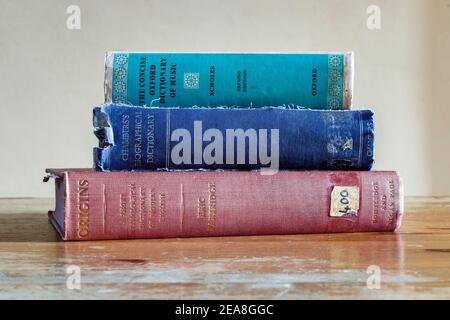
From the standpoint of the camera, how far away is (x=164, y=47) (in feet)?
6.91

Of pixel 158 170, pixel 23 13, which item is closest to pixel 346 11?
pixel 23 13

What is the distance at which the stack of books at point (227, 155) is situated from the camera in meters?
0.76

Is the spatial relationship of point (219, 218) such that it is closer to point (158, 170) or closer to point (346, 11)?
point (158, 170)

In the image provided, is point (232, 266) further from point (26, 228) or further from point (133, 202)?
point (26, 228)

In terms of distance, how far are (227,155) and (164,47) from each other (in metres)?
1.36

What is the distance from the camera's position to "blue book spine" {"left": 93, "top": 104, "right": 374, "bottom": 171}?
78 centimetres

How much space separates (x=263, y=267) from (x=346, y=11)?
1.69 m

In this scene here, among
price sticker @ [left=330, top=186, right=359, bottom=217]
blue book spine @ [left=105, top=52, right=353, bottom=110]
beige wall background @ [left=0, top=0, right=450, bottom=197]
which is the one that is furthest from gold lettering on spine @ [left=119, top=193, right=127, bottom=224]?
beige wall background @ [left=0, top=0, right=450, bottom=197]

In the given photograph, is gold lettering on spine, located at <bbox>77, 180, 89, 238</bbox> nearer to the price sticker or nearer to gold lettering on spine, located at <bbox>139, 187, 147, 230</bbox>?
gold lettering on spine, located at <bbox>139, 187, 147, 230</bbox>

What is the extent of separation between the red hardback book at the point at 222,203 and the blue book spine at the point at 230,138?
0.08 ft

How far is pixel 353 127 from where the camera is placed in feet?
2.70

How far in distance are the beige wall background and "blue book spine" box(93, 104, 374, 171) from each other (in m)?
1.33

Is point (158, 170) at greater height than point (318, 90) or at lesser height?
lesser
